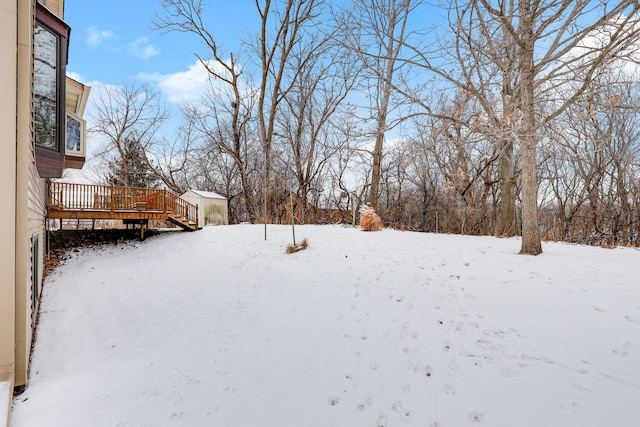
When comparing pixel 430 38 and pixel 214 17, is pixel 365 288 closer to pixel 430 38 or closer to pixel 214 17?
pixel 430 38

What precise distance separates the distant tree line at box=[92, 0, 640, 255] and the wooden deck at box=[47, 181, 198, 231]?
4339 mm

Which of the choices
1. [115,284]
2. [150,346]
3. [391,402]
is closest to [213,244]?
[115,284]

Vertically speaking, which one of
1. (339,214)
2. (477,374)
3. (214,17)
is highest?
(214,17)

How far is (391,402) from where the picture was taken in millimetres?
2568

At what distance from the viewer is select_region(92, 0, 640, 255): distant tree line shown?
5195mm

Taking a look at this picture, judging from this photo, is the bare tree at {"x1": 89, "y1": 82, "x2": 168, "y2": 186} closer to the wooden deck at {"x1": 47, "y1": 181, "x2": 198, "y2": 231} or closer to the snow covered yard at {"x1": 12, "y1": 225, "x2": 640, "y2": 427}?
the wooden deck at {"x1": 47, "y1": 181, "x2": 198, "y2": 231}

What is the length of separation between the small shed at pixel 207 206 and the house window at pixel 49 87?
8359mm

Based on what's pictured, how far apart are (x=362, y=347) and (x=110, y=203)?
35.6ft

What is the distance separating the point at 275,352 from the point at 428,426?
5.95ft

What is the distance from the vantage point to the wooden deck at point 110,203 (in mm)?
9508

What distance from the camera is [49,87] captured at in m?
4.21

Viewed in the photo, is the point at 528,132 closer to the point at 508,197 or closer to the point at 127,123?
Result: the point at 508,197

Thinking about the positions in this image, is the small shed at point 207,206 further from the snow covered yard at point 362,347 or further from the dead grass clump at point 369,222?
the dead grass clump at point 369,222

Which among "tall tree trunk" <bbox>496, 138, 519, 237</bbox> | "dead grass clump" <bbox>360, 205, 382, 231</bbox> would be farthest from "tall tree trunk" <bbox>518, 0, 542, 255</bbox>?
"dead grass clump" <bbox>360, 205, 382, 231</bbox>
